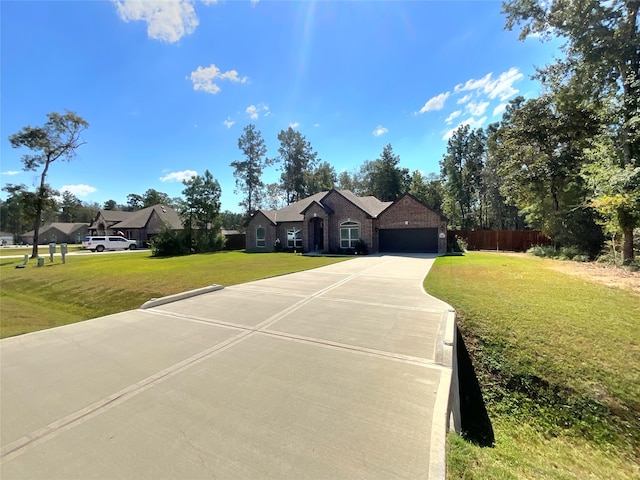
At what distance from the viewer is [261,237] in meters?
28.2

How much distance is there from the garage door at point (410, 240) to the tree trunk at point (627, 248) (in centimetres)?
998

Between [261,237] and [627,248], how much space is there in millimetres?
25704

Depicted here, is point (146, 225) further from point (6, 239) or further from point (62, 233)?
point (6, 239)

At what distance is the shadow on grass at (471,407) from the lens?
3.83 metres

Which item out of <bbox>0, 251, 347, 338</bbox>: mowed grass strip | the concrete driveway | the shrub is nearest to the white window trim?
the shrub

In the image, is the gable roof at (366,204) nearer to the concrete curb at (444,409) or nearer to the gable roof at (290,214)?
the gable roof at (290,214)

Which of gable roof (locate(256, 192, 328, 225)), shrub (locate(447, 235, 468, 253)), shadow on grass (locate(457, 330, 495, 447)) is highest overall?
gable roof (locate(256, 192, 328, 225))

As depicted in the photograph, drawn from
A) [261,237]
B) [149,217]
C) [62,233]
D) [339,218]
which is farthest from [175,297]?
[62,233]

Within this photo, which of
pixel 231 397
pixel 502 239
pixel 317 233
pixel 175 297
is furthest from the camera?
pixel 317 233

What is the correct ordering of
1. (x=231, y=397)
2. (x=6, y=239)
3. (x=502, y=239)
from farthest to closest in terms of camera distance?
(x=6, y=239), (x=502, y=239), (x=231, y=397)

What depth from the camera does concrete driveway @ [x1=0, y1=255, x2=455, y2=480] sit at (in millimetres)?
2221

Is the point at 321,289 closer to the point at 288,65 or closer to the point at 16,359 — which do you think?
the point at 16,359

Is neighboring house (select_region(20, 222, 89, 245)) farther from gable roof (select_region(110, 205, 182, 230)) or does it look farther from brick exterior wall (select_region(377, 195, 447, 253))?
brick exterior wall (select_region(377, 195, 447, 253))

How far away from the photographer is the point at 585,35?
12516 millimetres
